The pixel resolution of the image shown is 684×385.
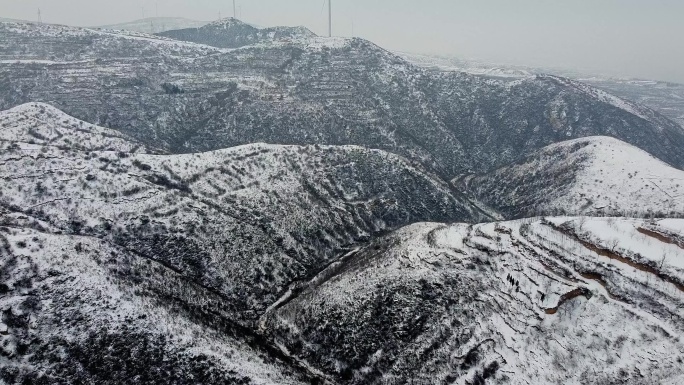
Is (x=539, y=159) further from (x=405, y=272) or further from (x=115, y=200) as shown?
(x=115, y=200)

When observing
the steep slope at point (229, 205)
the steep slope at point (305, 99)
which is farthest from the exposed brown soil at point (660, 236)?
the steep slope at point (305, 99)

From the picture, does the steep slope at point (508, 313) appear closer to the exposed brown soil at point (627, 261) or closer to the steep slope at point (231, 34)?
the exposed brown soil at point (627, 261)

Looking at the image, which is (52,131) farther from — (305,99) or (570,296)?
(570,296)

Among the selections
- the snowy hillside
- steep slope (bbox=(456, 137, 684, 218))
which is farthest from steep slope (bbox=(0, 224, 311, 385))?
steep slope (bbox=(456, 137, 684, 218))

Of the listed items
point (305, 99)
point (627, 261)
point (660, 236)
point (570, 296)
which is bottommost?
point (570, 296)

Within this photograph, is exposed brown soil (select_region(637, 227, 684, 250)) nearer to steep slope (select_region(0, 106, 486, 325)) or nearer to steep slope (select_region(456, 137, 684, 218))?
steep slope (select_region(456, 137, 684, 218))

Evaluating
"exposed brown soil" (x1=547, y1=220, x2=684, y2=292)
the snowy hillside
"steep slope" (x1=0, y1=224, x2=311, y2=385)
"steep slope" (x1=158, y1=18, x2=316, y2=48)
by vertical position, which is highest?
"steep slope" (x1=158, y1=18, x2=316, y2=48)

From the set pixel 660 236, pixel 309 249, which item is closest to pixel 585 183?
pixel 660 236
